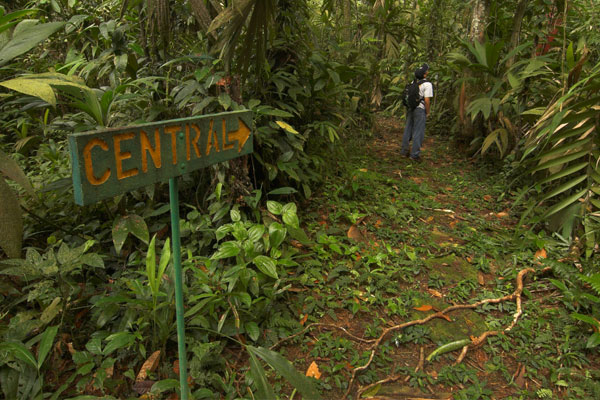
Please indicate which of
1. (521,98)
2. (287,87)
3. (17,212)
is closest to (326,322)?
(17,212)

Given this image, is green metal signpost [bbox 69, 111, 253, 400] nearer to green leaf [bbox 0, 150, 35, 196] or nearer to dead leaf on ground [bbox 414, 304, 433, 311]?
green leaf [bbox 0, 150, 35, 196]

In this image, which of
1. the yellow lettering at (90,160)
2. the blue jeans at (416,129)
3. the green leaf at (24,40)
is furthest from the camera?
the blue jeans at (416,129)

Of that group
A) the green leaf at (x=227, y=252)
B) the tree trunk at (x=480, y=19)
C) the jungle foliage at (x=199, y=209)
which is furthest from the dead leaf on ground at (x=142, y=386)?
the tree trunk at (x=480, y=19)

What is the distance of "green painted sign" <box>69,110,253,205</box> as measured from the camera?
3.18 feet

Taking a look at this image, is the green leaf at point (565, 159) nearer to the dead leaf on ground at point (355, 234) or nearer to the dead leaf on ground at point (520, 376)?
the dead leaf on ground at point (355, 234)

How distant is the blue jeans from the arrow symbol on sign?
4.07 m

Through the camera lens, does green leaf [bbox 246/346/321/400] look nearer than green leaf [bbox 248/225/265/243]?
Yes

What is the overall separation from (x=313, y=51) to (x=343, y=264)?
6.56 ft

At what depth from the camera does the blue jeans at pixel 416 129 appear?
5.15 m

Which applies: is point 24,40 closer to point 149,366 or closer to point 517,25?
point 149,366

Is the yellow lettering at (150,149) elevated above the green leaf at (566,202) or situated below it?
above

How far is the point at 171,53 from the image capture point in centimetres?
300

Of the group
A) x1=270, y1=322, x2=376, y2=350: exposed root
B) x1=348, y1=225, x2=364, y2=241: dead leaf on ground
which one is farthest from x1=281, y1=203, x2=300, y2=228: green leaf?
x1=348, y1=225, x2=364, y2=241: dead leaf on ground

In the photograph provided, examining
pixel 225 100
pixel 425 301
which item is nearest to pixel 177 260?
pixel 225 100
